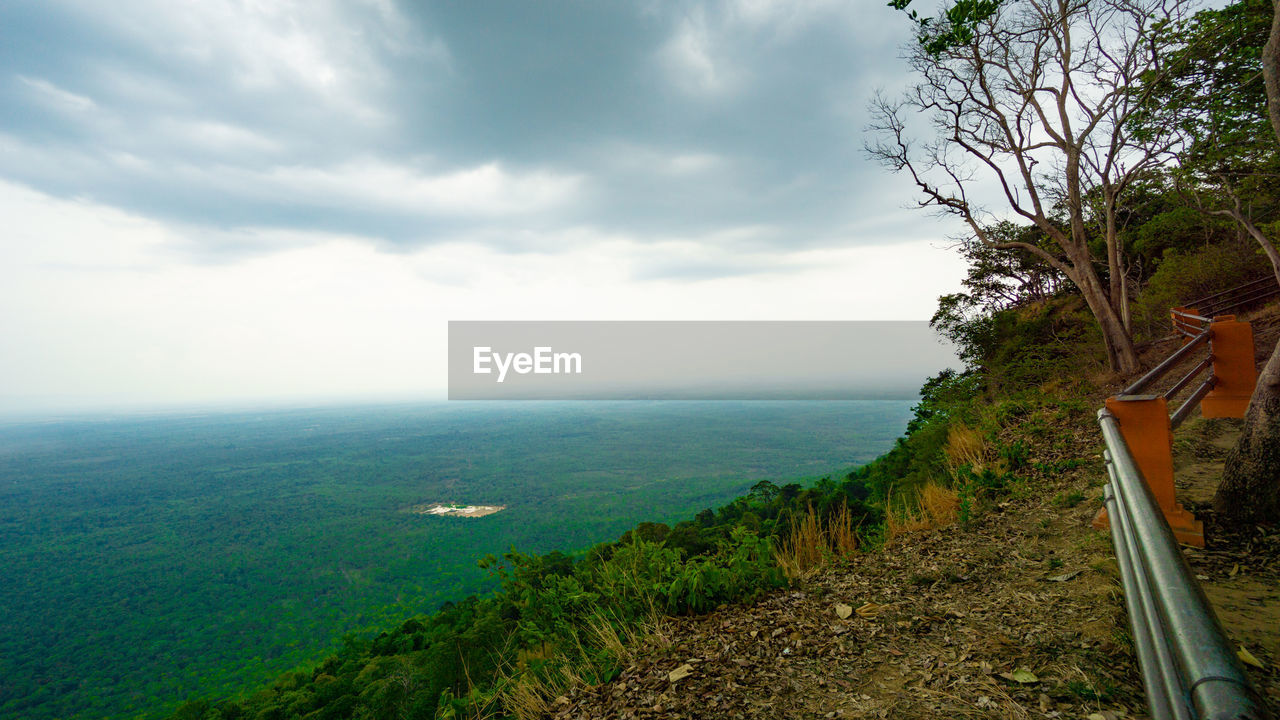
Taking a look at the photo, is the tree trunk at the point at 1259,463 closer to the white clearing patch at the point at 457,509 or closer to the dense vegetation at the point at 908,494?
the dense vegetation at the point at 908,494

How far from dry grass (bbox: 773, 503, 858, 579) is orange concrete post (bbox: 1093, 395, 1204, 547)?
7.92 feet

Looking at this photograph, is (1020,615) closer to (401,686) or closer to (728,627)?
(728,627)

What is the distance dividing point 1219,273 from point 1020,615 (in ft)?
62.4

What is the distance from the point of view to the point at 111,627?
171 ft

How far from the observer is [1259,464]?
11.0ft

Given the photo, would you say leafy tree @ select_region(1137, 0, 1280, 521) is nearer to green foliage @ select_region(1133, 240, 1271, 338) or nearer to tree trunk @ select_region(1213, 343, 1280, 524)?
green foliage @ select_region(1133, 240, 1271, 338)

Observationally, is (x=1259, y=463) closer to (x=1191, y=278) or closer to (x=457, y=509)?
(x=1191, y=278)

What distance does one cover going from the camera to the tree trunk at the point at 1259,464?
10.8ft

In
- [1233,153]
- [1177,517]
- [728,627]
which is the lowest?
[728,627]

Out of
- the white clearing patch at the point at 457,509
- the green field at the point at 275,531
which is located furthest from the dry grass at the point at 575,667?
the white clearing patch at the point at 457,509

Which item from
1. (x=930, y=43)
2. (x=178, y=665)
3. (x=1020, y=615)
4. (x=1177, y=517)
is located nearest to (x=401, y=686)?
(x=1020, y=615)

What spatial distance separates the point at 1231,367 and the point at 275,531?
106808mm

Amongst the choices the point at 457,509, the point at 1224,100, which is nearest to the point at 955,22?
the point at 1224,100

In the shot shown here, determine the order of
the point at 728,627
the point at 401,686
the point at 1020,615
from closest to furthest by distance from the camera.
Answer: the point at 1020,615 < the point at 728,627 < the point at 401,686
